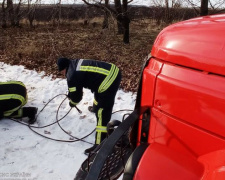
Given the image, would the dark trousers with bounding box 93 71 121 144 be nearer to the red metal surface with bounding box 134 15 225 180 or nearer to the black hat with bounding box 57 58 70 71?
the black hat with bounding box 57 58 70 71

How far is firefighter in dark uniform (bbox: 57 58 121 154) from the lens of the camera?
3824 millimetres

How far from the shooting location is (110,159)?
7.61 feet

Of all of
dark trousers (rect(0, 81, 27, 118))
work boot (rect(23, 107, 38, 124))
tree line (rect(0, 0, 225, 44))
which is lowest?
work boot (rect(23, 107, 38, 124))

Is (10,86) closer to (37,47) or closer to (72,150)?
(72,150)

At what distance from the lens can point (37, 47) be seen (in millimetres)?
11148

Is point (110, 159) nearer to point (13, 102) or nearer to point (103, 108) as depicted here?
point (103, 108)

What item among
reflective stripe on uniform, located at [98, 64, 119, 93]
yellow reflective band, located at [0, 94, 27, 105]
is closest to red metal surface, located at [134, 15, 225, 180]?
reflective stripe on uniform, located at [98, 64, 119, 93]

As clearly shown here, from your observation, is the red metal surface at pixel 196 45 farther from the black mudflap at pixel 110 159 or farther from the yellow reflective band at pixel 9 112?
the yellow reflective band at pixel 9 112

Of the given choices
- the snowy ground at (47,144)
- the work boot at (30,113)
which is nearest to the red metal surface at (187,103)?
the snowy ground at (47,144)

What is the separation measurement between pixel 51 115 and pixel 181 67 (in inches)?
152

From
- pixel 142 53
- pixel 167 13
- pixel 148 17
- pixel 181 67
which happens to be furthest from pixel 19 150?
pixel 148 17

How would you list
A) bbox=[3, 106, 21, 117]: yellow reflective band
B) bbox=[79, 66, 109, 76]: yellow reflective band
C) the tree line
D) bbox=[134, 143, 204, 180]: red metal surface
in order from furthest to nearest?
the tree line → bbox=[3, 106, 21, 117]: yellow reflective band → bbox=[79, 66, 109, 76]: yellow reflective band → bbox=[134, 143, 204, 180]: red metal surface

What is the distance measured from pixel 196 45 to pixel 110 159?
1.25m

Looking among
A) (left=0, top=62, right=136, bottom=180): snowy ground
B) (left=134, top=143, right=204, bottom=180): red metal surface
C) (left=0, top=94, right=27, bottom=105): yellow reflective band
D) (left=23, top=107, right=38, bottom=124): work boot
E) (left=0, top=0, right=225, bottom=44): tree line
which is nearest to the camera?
(left=134, top=143, right=204, bottom=180): red metal surface
